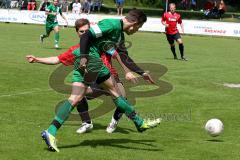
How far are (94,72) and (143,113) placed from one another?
317 cm

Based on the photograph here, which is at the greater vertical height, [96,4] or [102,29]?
[102,29]

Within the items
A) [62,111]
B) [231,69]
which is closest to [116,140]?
[62,111]

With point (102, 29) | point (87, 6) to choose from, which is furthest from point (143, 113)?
point (87, 6)

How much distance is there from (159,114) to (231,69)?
9.55 metres

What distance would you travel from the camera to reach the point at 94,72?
28.8ft

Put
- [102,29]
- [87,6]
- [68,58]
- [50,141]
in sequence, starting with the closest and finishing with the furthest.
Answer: [50,141] → [102,29] → [68,58] → [87,6]

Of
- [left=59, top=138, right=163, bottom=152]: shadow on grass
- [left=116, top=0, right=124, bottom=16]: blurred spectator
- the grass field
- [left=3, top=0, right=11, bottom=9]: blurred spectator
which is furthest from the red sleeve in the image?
[left=3, top=0, right=11, bottom=9]: blurred spectator

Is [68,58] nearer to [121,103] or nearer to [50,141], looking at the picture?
[121,103]

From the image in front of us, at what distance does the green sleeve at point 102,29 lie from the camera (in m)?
8.34

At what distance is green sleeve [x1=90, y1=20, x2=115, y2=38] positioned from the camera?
27.4 ft

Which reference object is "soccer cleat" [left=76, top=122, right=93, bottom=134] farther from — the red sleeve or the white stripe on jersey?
the white stripe on jersey

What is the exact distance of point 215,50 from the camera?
29203 mm

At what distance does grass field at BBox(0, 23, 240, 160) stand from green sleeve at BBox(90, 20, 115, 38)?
171 centimetres

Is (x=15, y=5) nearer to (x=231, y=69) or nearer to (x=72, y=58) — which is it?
(x=231, y=69)
